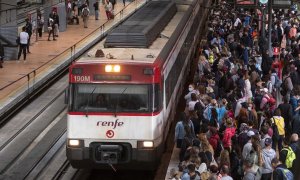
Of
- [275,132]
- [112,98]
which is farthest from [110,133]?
[275,132]

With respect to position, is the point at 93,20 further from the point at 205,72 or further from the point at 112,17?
the point at 205,72

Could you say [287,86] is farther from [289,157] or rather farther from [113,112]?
[289,157]

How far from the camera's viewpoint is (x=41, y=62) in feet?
102

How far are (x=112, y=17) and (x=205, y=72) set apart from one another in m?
26.6

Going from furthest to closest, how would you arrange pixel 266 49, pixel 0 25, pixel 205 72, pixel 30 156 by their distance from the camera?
pixel 0 25, pixel 266 49, pixel 205 72, pixel 30 156

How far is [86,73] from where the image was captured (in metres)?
14.6

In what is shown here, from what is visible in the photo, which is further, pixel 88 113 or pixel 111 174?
pixel 111 174

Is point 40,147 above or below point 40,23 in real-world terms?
below

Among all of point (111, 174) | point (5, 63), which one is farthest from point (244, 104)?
point (5, 63)

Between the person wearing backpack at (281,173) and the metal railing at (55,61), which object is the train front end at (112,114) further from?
the metal railing at (55,61)

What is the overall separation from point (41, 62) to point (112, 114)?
17138mm

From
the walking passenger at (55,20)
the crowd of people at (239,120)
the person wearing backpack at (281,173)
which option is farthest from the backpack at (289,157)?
the walking passenger at (55,20)

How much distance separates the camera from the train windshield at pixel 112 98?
14.6 metres

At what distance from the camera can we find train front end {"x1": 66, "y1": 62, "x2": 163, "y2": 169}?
1459cm
